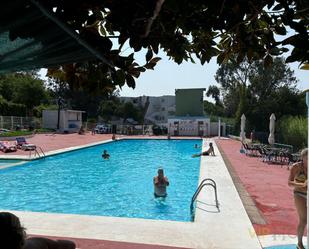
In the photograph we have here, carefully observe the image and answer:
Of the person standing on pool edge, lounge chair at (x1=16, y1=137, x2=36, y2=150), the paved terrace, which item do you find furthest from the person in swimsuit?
lounge chair at (x1=16, y1=137, x2=36, y2=150)

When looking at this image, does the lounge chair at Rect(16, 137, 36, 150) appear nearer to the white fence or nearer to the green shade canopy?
the white fence

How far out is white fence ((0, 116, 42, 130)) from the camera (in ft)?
115

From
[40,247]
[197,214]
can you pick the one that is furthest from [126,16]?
[197,214]

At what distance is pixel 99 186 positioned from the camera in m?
13.4

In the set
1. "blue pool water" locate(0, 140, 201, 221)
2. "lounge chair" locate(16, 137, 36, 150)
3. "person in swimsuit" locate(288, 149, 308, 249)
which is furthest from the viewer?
"lounge chair" locate(16, 137, 36, 150)

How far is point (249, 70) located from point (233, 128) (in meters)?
14.6

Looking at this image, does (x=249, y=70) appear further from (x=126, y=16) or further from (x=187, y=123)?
(x=126, y=16)

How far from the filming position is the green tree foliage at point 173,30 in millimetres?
1884

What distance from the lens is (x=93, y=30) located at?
6.98ft

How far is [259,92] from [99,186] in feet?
128

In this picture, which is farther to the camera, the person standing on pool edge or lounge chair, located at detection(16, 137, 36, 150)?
lounge chair, located at detection(16, 137, 36, 150)

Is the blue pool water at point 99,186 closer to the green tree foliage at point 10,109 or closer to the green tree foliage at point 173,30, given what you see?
the green tree foliage at point 173,30

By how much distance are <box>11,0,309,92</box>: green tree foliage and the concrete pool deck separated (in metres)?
3.85

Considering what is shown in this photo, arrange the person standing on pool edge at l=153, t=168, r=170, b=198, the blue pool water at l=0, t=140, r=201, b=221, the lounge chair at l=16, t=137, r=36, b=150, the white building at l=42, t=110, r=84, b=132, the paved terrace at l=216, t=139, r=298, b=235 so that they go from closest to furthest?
the paved terrace at l=216, t=139, r=298, b=235
the blue pool water at l=0, t=140, r=201, b=221
the person standing on pool edge at l=153, t=168, r=170, b=198
the lounge chair at l=16, t=137, r=36, b=150
the white building at l=42, t=110, r=84, b=132
